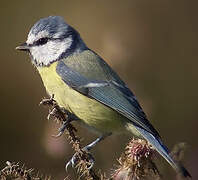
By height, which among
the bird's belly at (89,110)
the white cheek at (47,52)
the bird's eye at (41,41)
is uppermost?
the bird's eye at (41,41)

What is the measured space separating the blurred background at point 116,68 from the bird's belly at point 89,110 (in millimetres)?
107

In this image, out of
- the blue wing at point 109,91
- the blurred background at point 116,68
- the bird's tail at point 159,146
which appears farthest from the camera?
the blurred background at point 116,68

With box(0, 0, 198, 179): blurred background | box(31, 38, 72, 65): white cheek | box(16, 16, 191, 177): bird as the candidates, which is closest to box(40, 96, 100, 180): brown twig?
box(0, 0, 198, 179): blurred background

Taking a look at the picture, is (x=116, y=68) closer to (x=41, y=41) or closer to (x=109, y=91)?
(x=109, y=91)

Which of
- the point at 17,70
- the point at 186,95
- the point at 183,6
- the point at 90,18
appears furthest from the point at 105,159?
the point at 183,6

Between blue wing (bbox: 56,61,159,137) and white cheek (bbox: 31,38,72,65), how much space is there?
0.08 metres

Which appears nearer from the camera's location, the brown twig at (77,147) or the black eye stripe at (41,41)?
the brown twig at (77,147)

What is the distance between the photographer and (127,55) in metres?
3.09

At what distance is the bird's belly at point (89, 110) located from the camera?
2.68 metres

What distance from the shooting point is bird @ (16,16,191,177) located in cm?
267

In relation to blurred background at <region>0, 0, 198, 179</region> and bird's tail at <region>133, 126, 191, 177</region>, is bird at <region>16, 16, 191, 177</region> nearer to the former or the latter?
bird's tail at <region>133, 126, 191, 177</region>

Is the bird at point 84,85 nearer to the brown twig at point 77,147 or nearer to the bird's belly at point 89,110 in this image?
the bird's belly at point 89,110

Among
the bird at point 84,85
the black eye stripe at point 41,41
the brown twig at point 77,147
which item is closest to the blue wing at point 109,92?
the bird at point 84,85

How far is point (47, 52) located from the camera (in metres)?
2.93
